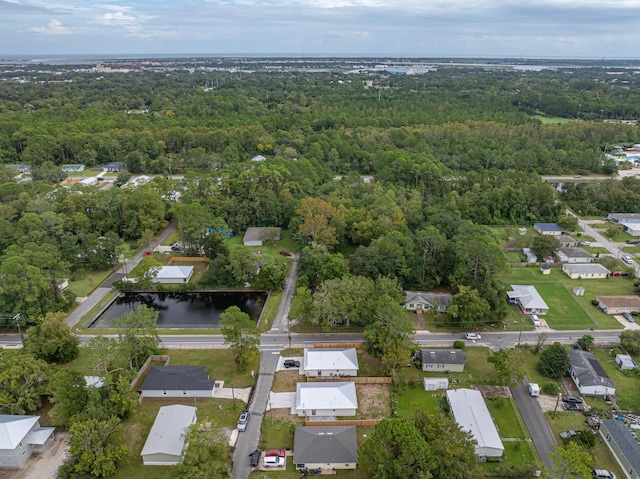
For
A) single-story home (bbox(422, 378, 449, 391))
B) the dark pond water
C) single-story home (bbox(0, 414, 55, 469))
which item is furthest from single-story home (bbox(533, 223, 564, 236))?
single-story home (bbox(0, 414, 55, 469))

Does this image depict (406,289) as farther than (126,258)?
No

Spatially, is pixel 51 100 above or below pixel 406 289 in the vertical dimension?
above

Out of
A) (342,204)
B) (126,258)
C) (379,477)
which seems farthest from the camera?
(342,204)

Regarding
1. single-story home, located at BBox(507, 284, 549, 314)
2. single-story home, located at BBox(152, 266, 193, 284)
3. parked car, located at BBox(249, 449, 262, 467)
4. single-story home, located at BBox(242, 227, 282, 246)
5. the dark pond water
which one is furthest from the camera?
single-story home, located at BBox(242, 227, 282, 246)

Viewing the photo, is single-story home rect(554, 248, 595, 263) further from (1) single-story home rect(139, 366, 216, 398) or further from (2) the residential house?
(1) single-story home rect(139, 366, 216, 398)

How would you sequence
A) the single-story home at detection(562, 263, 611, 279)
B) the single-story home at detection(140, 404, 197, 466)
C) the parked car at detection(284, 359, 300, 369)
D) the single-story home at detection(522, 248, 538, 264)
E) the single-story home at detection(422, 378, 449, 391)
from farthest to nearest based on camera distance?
1. the single-story home at detection(522, 248, 538, 264)
2. the single-story home at detection(562, 263, 611, 279)
3. the parked car at detection(284, 359, 300, 369)
4. the single-story home at detection(422, 378, 449, 391)
5. the single-story home at detection(140, 404, 197, 466)

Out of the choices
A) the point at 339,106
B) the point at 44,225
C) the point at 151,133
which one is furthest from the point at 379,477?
the point at 339,106

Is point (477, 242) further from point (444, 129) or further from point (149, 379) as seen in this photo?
point (444, 129)
